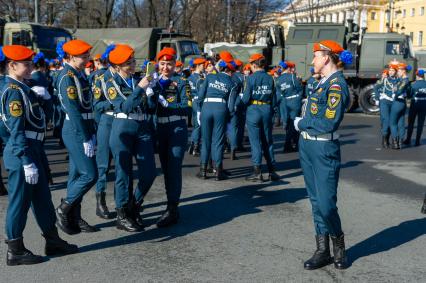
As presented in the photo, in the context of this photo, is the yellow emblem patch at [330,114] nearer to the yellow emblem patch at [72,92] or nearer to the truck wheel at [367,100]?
the yellow emblem patch at [72,92]

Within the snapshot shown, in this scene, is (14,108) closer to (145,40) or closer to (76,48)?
(76,48)

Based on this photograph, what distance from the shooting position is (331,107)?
4.62 m

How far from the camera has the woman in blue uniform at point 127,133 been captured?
567 cm

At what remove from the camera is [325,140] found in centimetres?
469

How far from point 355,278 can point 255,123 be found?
14.2 ft

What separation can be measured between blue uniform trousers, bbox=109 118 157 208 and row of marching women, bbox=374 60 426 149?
27.4 feet

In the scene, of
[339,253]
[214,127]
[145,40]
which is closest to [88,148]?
[339,253]

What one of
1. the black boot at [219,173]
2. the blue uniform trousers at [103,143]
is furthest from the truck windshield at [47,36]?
the blue uniform trousers at [103,143]

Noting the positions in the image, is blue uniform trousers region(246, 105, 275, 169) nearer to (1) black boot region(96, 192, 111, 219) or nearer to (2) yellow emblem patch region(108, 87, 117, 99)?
(1) black boot region(96, 192, 111, 219)

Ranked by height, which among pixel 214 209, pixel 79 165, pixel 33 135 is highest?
pixel 33 135

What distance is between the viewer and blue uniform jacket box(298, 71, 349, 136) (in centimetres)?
461

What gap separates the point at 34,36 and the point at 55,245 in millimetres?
20846

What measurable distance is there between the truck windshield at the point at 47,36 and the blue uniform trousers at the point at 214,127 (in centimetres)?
1777

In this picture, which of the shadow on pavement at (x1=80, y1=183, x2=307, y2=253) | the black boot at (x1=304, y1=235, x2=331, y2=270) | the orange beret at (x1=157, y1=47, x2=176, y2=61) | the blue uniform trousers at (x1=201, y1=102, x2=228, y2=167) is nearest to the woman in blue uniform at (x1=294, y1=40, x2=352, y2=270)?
the black boot at (x1=304, y1=235, x2=331, y2=270)
